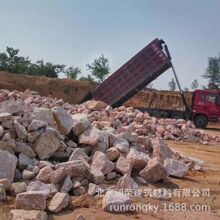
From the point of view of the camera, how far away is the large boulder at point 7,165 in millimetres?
4668

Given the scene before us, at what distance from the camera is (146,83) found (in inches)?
702

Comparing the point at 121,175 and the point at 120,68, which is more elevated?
the point at 120,68

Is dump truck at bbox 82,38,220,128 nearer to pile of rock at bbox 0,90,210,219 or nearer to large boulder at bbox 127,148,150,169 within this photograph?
pile of rock at bbox 0,90,210,219

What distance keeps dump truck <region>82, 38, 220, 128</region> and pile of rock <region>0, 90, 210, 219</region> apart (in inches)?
414

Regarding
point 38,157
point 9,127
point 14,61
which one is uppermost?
point 14,61

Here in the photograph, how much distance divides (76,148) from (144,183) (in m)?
1.12

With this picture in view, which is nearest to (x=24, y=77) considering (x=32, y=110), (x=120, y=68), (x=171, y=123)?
(x=120, y=68)

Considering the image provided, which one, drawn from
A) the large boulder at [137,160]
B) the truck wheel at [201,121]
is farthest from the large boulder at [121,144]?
the truck wheel at [201,121]

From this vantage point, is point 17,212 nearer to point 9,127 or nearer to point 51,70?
point 9,127

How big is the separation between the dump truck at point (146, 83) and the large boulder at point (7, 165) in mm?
12792

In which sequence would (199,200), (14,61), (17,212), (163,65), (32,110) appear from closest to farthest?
1. (17,212)
2. (199,200)
3. (32,110)
4. (163,65)
5. (14,61)

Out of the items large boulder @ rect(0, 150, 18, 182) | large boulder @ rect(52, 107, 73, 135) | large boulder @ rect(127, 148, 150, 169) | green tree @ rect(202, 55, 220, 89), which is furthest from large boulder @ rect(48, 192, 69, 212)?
green tree @ rect(202, 55, 220, 89)

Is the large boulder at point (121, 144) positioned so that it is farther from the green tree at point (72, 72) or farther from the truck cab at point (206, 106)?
the green tree at point (72, 72)

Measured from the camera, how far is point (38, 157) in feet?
17.4
